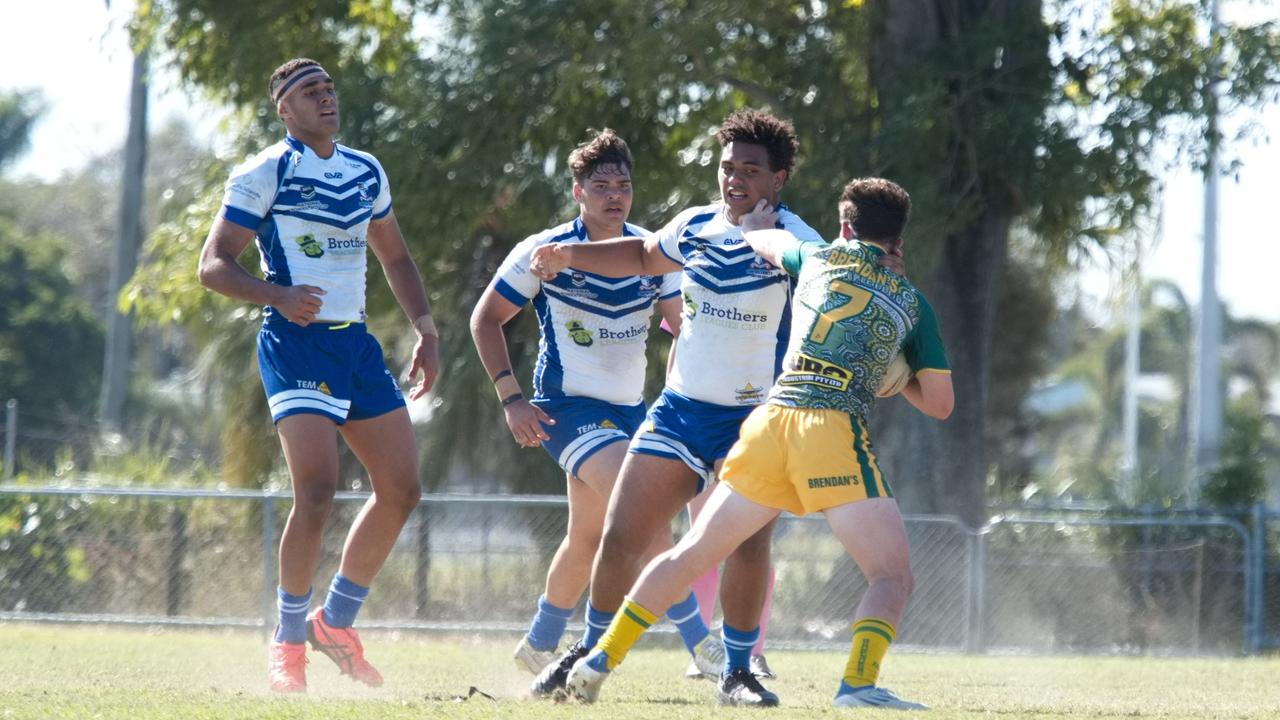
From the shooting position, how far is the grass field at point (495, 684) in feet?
18.4

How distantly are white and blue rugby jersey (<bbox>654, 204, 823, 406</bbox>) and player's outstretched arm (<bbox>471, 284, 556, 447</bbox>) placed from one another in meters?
0.67

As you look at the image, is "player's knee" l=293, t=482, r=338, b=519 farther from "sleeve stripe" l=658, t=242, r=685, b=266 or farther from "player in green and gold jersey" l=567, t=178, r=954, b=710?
"sleeve stripe" l=658, t=242, r=685, b=266

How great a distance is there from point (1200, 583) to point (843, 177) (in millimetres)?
4371

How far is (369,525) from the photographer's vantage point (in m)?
6.91

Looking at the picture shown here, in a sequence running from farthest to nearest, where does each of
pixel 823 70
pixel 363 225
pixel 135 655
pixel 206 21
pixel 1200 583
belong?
pixel 206 21
pixel 823 70
pixel 1200 583
pixel 135 655
pixel 363 225

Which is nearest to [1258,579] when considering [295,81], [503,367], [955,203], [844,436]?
[955,203]

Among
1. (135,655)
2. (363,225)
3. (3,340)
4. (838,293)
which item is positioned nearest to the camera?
(838,293)

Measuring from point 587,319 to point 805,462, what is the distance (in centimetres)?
189

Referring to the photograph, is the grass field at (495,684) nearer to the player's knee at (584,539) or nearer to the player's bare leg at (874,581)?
the player's bare leg at (874,581)

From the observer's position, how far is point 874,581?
552cm

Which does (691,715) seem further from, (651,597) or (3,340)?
(3,340)

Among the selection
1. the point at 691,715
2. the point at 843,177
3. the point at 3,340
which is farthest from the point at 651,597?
the point at 3,340

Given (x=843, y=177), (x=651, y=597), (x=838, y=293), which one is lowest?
(x=651, y=597)

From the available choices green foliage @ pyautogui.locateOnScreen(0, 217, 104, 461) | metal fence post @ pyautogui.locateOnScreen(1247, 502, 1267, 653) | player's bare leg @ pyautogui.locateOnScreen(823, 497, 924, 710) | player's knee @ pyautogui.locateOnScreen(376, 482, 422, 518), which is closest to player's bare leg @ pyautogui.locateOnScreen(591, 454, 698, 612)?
player's bare leg @ pyautogui.locateOnScreen(823, 497, 924, 710)
